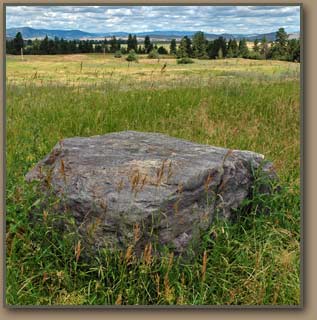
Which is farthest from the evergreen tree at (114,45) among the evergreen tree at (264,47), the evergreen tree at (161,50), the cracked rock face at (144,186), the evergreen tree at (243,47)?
the evergreen tree at (264,47)

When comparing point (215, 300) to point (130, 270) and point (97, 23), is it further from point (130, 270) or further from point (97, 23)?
point (97, 23)

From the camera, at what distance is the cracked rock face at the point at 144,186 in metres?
3.47

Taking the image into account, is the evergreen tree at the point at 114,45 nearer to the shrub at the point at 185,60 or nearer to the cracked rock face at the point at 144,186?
the shrub at the point at 185,60

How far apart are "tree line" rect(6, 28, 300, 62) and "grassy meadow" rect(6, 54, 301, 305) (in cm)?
7

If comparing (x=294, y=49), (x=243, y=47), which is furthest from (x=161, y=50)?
(x=294, y=49)

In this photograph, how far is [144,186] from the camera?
3.55m

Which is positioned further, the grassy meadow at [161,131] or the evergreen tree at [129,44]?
the evergreen tree at [129,44]

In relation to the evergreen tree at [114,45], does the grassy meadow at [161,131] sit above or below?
below

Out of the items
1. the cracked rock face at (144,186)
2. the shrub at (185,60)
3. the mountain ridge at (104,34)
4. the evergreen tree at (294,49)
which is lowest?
the cracked rock face at (144,186)

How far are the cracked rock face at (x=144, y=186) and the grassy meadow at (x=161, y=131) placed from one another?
10 centimetres

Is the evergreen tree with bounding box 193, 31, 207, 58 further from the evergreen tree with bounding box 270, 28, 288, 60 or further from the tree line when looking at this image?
the evergreen tree with bounding box 270, 28, 288, 60

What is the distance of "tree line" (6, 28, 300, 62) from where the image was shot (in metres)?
3.91

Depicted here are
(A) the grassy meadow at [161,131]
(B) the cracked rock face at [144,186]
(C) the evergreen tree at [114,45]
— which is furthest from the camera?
(C) the evergreen tree at [114,45]

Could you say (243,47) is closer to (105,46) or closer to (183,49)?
(183,49)
